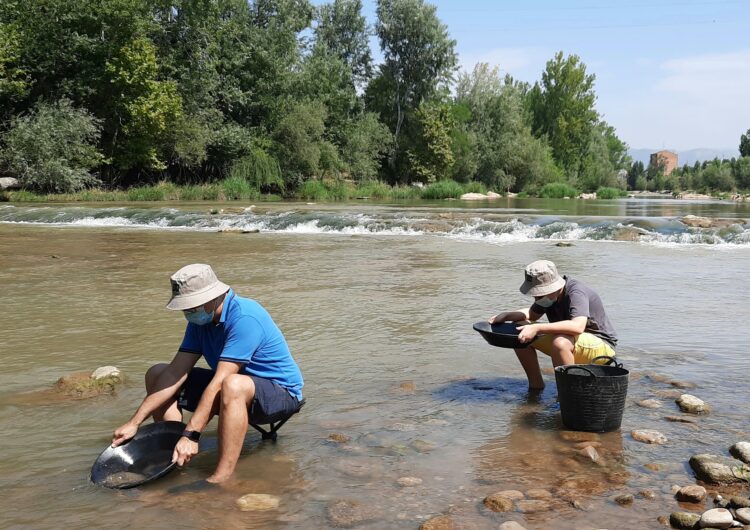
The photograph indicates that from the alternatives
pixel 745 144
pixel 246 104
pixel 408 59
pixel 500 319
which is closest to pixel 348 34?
pixel 408 59

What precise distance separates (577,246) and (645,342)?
10.6 meters

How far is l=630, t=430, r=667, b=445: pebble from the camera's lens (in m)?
4.39

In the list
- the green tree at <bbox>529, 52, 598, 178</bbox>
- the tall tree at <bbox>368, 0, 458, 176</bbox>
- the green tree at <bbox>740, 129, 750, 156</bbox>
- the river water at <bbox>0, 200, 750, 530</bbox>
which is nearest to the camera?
the river water at <bbox>0, 200, 750, 530</bbox>

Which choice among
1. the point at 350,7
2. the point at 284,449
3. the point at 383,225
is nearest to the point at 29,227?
the point at 383,225

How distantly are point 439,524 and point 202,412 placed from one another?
1452 mm

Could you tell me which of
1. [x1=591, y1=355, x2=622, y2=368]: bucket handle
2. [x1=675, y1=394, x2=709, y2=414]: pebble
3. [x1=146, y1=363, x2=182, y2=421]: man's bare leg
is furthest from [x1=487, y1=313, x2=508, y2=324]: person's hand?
[x1=146, y1=363, x2=182, y2=421]: man's bare leg

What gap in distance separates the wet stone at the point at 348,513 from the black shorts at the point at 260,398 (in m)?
0.78

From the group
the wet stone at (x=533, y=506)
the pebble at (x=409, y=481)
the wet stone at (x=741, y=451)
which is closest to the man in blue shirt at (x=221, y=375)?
the pebble at (x=409, y=481)

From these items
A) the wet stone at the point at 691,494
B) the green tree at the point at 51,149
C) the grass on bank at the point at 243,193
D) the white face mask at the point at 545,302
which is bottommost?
the wet stone at the point at 691,494

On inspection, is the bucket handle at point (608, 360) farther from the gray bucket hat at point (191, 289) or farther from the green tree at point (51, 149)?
the green tree at point (51, 149)

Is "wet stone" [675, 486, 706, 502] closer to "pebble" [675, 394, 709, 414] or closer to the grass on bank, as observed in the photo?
"pebble" [675, 394, 709, 414]

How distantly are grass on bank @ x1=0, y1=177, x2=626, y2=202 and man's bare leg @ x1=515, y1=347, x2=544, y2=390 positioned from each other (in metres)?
30.6

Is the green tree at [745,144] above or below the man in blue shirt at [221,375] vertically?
above

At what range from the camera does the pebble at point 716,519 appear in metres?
3.18
